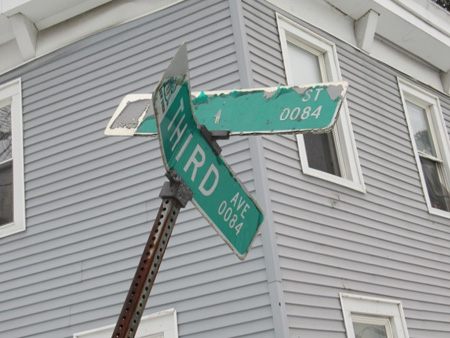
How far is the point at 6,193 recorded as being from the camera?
7977 millimetres

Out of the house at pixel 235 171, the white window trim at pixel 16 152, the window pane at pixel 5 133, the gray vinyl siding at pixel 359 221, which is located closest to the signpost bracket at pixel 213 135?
the house at pixel 235 171

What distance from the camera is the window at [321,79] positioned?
7282 mm

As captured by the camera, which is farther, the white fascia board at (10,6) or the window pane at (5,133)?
the window pane at (5,133)

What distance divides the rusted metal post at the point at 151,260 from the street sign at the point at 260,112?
35 centimetres

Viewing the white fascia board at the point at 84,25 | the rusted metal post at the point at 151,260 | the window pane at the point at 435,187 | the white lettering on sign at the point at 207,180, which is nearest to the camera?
the rusted metal post at the point at 151,260

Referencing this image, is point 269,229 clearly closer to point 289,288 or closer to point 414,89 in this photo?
point 289,288

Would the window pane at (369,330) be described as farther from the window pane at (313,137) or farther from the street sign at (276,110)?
the street sign at (276,110)

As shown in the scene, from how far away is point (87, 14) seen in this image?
7.75 metres

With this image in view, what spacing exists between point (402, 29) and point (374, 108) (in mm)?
1227

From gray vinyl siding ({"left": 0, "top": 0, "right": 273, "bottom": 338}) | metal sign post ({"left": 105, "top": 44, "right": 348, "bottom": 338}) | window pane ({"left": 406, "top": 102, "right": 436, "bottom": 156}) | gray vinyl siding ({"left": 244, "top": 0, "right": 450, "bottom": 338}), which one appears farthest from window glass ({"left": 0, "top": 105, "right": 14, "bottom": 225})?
metal sign post ({"left": 105, "top": 44, "right": 348, "bottom": 338})

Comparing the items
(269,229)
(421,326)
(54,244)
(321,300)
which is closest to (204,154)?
(269,229)

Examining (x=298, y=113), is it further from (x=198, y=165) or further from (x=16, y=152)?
(x=16, y=152)

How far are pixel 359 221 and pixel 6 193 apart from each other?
380 cm

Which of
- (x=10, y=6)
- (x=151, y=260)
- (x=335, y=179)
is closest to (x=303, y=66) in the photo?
(x=335, y=179)
